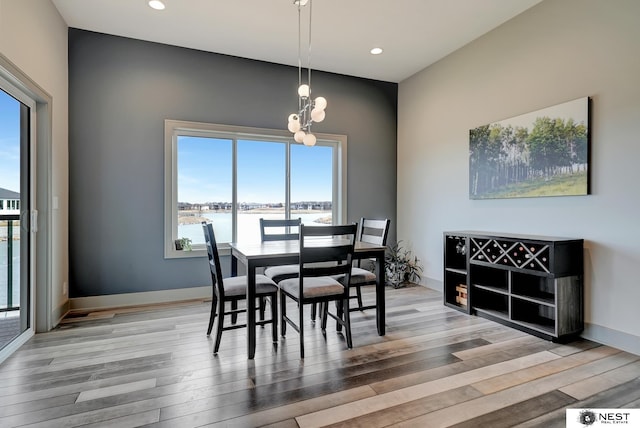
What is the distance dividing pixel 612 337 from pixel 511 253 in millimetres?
960

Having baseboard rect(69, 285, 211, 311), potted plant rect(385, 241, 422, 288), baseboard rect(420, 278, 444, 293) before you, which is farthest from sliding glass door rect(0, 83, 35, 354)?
baseboard rect(420, 278, 444, 293)

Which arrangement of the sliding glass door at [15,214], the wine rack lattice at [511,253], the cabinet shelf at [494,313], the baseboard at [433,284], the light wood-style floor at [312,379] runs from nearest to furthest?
the light wood-style floor at [312,379] < the sliding glass door at [15,214] < the wine rack lattice at [511,253] < the cabinet shelf at [494,313] < the baseboard at [433,284]

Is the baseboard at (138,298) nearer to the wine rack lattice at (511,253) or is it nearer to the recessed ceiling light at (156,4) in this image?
the recessed ceiling light at (156,4)

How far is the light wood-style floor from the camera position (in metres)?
1.84

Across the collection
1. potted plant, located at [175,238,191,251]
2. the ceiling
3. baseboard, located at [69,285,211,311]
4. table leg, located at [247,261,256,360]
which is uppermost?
the ceiling

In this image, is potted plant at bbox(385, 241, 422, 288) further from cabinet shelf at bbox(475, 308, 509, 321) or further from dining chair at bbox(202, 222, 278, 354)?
dining chair at bbox(202, 222, 278, 354)

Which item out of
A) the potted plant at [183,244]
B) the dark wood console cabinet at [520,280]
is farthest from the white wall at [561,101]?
the potted plant at [183,244]

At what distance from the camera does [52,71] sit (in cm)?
318

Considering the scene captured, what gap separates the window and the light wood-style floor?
152cm

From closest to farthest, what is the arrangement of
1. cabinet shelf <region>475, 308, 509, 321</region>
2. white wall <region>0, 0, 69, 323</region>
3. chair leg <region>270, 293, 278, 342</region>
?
1. white wall <region>0, 0, 69, 323</region>
2. chair leg <region>270, 293, 278, 342</region>
3. cabinet shelf <region>475, 308, 509, 321</region>

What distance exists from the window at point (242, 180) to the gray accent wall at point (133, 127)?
0.15m

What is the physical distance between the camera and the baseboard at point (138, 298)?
3.74 meters

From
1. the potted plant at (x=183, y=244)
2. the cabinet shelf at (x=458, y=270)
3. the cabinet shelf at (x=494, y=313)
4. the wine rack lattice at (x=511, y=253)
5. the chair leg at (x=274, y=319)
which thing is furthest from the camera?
the potted plant at (x=183, y=244)

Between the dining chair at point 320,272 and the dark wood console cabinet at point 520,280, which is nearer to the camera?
the dining chair at point 320,272
